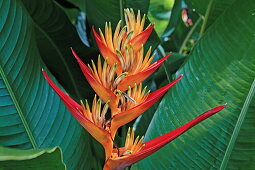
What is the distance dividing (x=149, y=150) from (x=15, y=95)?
430mm

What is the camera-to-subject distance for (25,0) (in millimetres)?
1118

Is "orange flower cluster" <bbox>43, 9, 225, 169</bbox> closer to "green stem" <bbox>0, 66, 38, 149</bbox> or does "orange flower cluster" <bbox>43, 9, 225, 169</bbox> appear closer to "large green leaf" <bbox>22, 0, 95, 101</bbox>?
"green stem" <bbox>0, 66, 38, 149</bbox>

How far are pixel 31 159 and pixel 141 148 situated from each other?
0.50 ft

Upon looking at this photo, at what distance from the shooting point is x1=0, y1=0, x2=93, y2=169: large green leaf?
830 millimetres

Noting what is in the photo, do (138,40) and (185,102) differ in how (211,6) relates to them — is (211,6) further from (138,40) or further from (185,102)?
(138,40)

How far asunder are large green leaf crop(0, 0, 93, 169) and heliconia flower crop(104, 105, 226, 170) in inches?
13.4

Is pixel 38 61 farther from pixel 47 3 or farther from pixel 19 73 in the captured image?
pixel 47 3

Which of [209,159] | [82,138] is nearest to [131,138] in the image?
[209,159]

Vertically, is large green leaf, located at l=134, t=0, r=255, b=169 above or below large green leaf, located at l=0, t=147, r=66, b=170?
below

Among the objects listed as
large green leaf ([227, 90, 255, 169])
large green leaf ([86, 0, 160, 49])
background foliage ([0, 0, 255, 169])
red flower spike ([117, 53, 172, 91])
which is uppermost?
large green leaf ([86, 0, 160, 49])

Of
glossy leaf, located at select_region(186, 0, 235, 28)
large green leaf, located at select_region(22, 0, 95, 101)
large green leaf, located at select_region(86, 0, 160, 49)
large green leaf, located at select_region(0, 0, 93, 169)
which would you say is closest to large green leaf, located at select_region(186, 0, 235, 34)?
glossy leaf, located at select_region(186, 0, 235, 28)

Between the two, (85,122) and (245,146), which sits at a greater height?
(85,122)

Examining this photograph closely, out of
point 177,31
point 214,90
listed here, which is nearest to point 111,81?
point 214,90

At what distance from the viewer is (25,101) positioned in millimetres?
855
